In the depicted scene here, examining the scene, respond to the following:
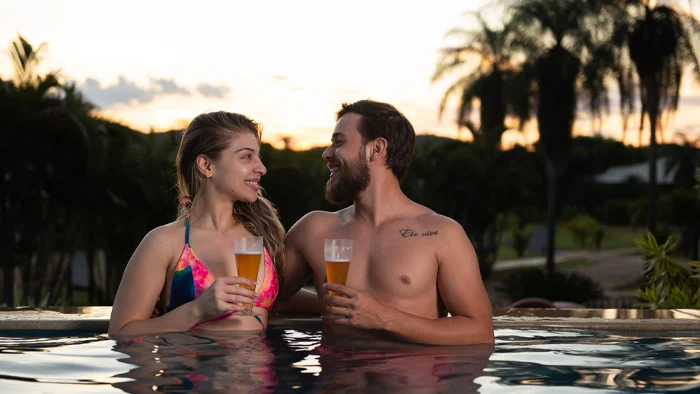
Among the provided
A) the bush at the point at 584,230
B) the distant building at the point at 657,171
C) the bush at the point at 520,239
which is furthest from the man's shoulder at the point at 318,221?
the bush at the point at 584,230

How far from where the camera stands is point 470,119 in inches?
1644

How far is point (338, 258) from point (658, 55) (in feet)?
96.1

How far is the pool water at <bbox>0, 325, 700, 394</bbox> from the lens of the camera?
3879 millimetres

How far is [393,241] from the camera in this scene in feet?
16.5

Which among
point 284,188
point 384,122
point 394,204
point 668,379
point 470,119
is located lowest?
point 668,379

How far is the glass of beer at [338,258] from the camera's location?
3.99 meters

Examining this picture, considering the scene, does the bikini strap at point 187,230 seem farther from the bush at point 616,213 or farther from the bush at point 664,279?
the bush at point 616,213

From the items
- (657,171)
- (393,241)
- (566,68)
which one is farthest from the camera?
(657,171)

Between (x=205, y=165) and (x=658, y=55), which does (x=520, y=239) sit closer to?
(x=658, y=55)

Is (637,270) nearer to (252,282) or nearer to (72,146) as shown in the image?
(72,146)

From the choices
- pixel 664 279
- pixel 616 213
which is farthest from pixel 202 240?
pixel 616 213

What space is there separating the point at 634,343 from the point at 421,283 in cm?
159

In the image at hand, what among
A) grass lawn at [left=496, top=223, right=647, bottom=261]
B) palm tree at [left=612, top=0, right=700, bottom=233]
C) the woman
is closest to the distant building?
grass lawn at [left=496, top=223, right=647, bottom=261]

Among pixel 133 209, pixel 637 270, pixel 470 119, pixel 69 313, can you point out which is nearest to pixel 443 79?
pixel 470 119
